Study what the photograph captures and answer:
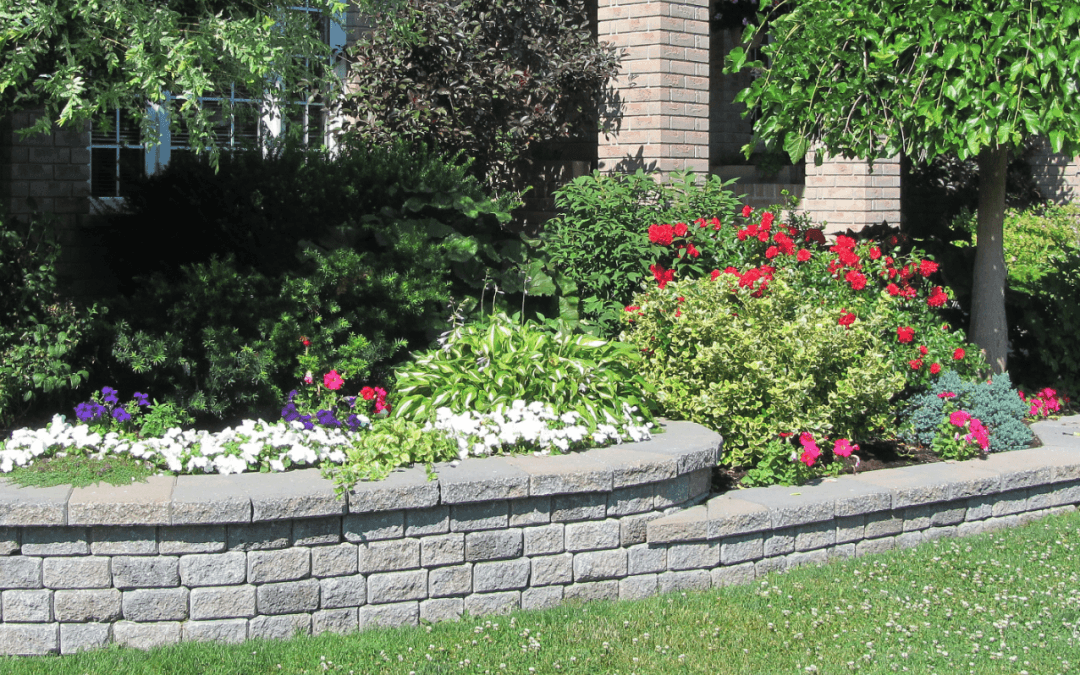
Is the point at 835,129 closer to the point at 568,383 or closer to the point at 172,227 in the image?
the point at 568,383

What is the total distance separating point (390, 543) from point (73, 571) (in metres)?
1.15

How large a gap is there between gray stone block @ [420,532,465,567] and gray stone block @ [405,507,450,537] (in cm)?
3

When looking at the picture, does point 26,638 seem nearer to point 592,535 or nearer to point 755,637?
point 592,535

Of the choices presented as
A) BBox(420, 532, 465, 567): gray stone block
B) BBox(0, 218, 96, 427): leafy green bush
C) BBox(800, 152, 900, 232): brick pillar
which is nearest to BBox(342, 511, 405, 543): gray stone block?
BBox(420, 532, 465, 567): gray stone block

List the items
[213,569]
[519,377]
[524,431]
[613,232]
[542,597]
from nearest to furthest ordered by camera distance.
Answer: [213,569] < [542,597] < [524,431] < [519,377] < [613,232]

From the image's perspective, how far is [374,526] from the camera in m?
3.83

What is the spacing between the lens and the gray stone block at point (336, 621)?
3.81 metres

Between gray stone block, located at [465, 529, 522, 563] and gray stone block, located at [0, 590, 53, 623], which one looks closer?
gray stone block, located at [0, 590, 53, 623]

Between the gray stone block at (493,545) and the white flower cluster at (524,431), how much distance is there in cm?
40

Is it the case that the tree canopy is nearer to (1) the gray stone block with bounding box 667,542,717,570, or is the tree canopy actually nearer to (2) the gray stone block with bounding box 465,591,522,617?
(1) the gray stone block with bounding box 667,542,717,570

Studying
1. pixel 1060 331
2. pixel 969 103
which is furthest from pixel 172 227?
pixel 1060 331

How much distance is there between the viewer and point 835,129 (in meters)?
5.56

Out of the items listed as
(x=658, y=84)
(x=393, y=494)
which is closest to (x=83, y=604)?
(x=393, y=494)

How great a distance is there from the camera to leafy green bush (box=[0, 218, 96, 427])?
4195 mm
